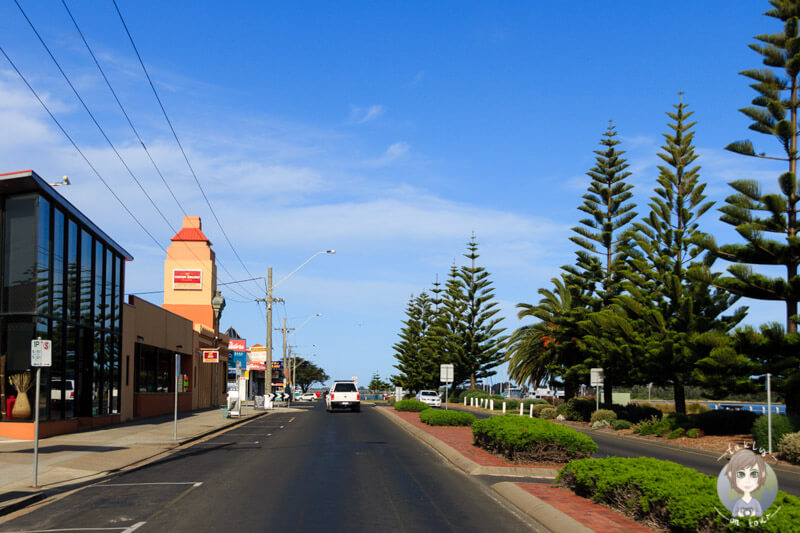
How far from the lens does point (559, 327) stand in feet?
147

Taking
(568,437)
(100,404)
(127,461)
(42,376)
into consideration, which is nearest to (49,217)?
(42,376)

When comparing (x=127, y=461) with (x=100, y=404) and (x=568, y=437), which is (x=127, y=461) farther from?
(x=100, y=404)

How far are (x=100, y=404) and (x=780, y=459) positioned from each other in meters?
23.2

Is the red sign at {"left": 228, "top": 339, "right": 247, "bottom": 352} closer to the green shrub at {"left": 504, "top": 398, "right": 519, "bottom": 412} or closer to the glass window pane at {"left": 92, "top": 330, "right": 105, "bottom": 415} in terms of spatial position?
the green shrub at {"left": 504, "top": 398, "right": 519, "bottom": 412}

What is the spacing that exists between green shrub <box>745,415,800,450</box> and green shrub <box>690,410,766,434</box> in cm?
484

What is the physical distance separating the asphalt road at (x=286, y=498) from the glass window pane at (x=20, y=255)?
723 centimetres

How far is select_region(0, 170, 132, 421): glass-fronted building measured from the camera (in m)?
22.4

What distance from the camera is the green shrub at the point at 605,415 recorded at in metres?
35.5

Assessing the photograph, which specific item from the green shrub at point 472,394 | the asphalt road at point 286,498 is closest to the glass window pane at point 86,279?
the asphalt road at point 286,498

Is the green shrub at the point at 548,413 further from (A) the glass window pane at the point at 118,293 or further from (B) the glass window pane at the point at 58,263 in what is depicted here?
(B) the glass window pane at the point at 58,263

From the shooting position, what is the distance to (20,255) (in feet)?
74.1

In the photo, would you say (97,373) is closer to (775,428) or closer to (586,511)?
(586,511)

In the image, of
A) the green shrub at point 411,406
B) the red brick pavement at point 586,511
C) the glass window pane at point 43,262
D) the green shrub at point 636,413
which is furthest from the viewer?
the green shrub at point 411,406

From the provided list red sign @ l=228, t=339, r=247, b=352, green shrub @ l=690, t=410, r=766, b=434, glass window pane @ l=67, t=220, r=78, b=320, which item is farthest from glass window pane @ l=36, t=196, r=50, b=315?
red sign @ l=228, t=339, r=247, b=352
